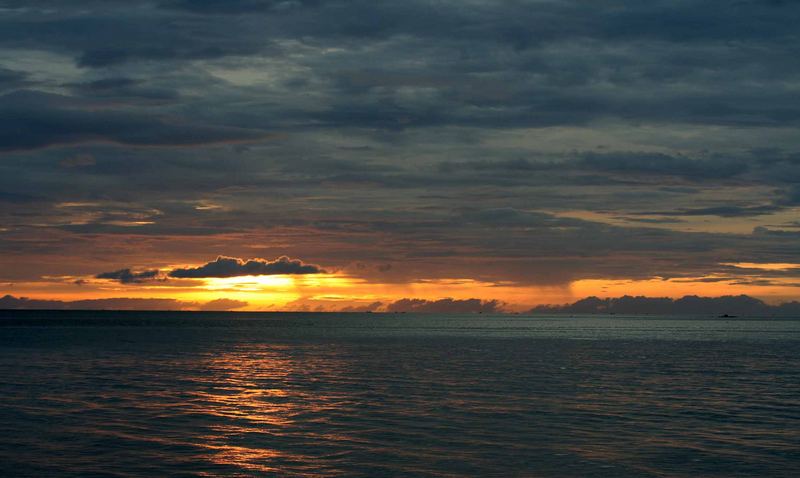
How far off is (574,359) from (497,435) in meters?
56.5

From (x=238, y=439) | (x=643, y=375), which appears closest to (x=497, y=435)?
(x=238, y=439)

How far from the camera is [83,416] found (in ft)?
132

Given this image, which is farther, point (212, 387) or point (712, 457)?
point (212, 387)

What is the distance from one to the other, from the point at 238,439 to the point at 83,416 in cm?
1038

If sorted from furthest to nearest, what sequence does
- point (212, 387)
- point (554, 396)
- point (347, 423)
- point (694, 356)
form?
point (694, 356) → point (212, 387) → point (554, 396) → point (347, 423)

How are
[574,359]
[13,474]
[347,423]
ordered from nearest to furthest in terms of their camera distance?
1. [13,474]
2. [347,423]
3. [574,359]

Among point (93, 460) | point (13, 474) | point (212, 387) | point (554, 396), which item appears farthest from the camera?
point (212, 387)

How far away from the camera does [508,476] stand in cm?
2773

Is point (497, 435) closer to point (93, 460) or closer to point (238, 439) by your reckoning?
point (238, 439)

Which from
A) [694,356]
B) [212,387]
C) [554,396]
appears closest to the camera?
[554,396]

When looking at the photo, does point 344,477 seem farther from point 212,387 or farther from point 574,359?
point 574,359

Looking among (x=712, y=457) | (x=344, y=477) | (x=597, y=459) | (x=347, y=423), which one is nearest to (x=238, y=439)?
(x=347, y=423)

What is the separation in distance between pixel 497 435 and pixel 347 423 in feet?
24.9

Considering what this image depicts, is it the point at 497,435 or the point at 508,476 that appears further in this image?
the point at 497,435
